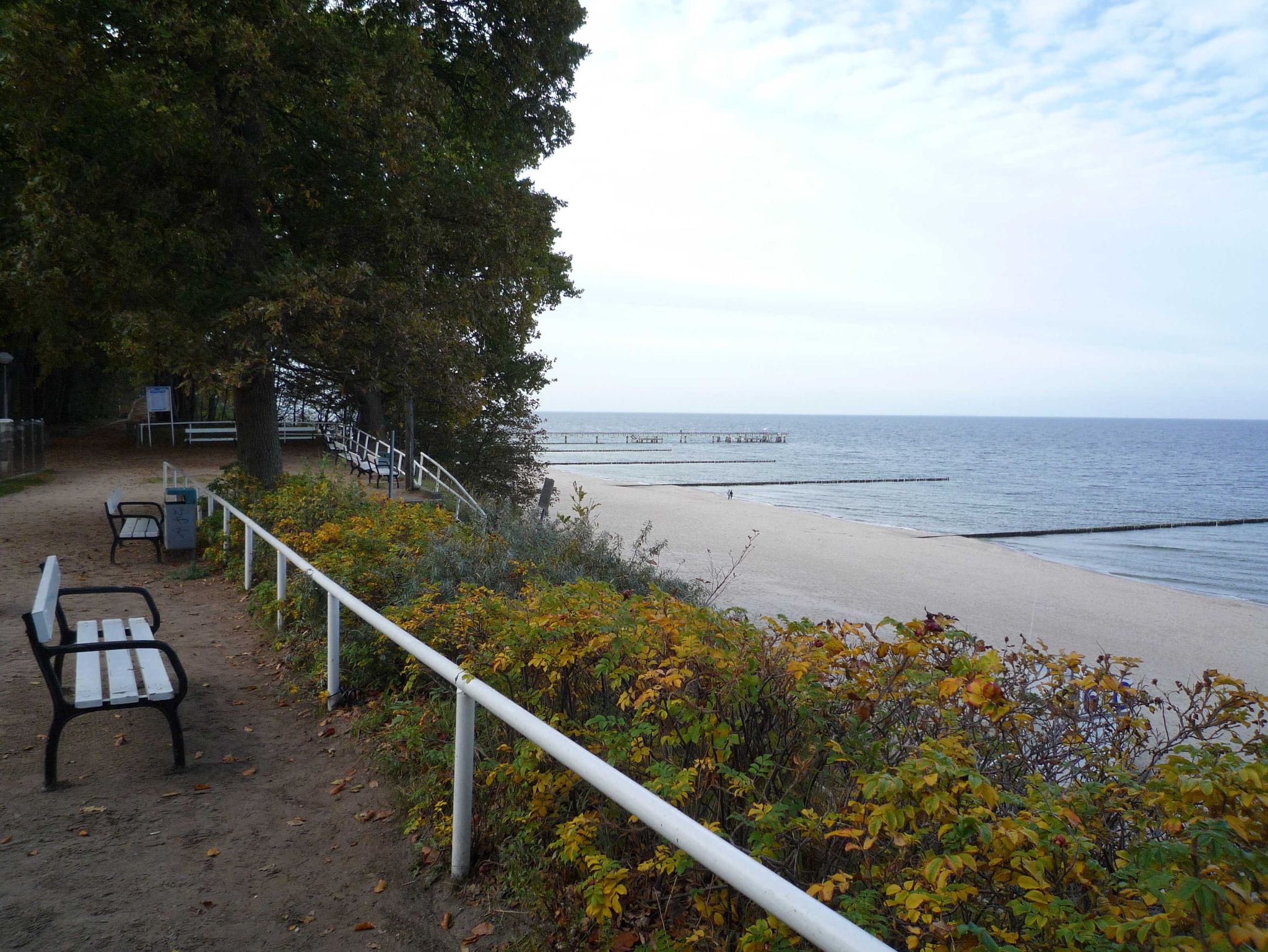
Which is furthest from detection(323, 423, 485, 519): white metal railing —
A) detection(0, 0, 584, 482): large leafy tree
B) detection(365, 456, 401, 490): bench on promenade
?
detection(0, 0, 584, 482): large leafy tree

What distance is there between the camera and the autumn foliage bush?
1.96 meters

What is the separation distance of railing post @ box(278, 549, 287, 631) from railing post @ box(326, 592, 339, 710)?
164 cm

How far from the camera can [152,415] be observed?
35.9m

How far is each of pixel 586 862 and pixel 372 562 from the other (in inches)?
173

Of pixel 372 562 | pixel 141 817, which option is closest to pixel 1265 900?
pixel 141 817

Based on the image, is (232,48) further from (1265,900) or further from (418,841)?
(1265,900)

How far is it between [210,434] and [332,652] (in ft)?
96.9

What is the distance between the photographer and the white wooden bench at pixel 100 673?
3.99 m

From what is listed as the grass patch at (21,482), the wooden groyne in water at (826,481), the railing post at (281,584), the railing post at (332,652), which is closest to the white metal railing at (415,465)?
the railing post at (281,584)

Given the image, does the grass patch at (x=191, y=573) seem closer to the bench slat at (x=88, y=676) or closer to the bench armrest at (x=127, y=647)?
the bench slat at (x=88, y=676)

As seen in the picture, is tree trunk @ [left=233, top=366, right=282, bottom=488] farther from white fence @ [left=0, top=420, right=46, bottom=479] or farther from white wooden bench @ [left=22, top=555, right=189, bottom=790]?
white fence @ [left=0, top=420, right=46, bottom=479]

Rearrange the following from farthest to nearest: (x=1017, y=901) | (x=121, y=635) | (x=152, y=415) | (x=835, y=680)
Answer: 1. (x=152, y=415)
2. (x=121, y=635)
3. (x=835, y=680)
4. (x=1017, y=901)

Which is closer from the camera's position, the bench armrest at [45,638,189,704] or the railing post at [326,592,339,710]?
the bench armrest at [45,638,189,704]

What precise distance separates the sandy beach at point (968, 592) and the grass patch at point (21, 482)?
41.3 feet
